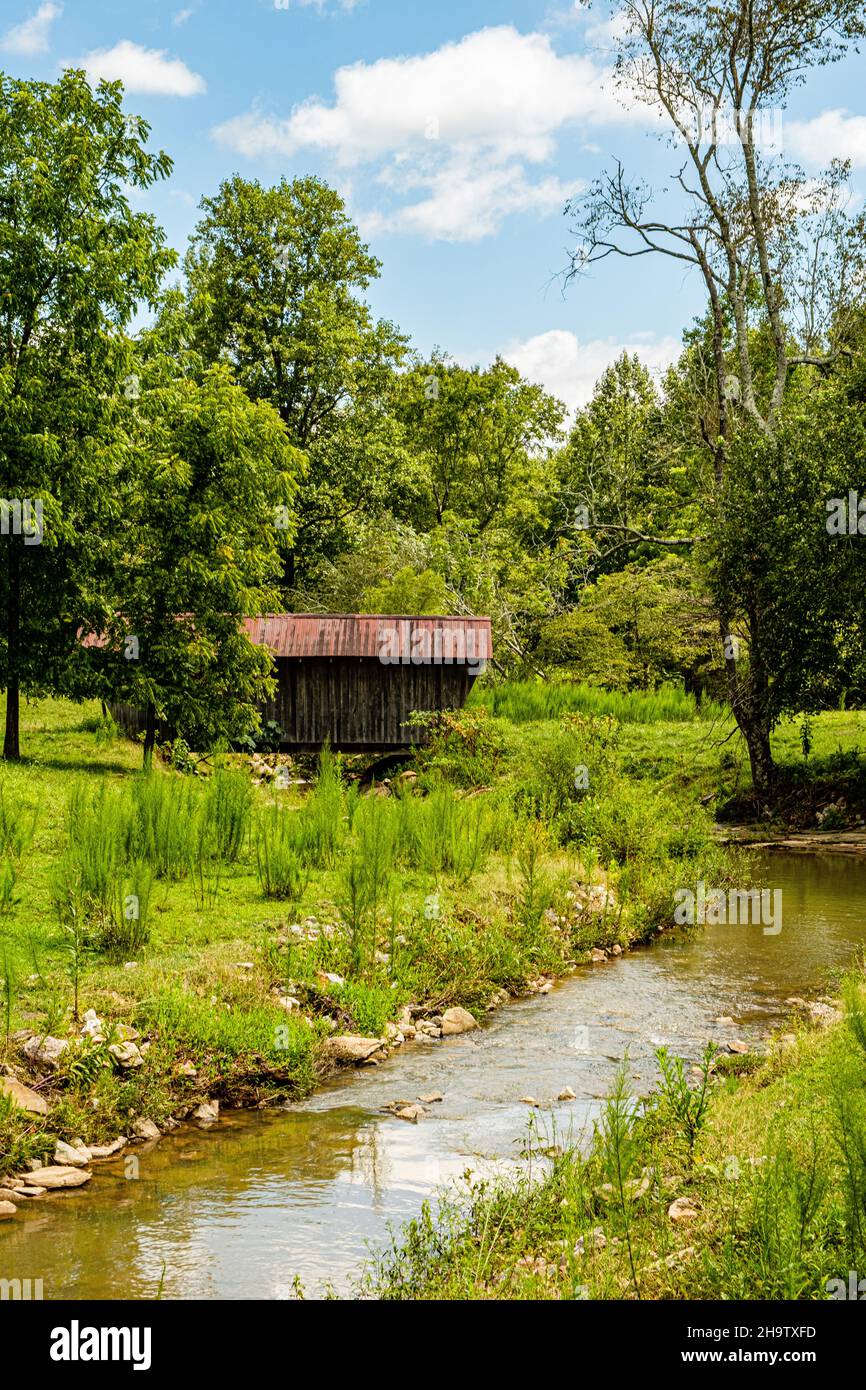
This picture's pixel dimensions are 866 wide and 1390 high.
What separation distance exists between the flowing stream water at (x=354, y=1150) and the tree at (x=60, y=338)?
33.8 feet

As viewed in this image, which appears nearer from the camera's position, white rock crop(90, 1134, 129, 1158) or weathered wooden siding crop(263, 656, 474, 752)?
white rock crop(90, 1134, 129, 1158)

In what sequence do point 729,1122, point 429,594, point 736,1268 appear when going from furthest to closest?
1. point 429,594
2. point 729,1122
3. point 736,1268

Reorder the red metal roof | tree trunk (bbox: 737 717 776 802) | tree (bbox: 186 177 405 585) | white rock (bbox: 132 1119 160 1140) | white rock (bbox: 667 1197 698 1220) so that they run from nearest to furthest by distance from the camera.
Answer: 1. white rock (bbox: 667 1197 698 1220)
2. white rock (bbox: 132 1119 160 1140)
3. tree trunk (bbox: 737 717 776 802)
4. the red metal roof
5. tree (bbox: 186 177 405 585)

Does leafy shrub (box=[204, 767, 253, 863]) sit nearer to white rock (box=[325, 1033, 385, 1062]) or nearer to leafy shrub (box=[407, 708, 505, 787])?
white rock (box=[325, 1033, 385, 1062])

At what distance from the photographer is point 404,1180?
7016 mm

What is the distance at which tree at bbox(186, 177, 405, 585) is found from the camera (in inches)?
1415

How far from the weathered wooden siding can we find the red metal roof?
0.56 meters

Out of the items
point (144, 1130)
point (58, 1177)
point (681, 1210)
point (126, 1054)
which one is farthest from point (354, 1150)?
point (681, 1210)

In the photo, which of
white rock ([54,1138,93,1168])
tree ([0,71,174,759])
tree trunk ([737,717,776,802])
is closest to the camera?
white rock ([54,1138,93,1168])

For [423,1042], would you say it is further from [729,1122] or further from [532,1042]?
[729,1122]

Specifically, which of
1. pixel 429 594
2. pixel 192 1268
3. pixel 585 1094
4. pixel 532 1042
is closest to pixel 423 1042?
pixel 532 1042

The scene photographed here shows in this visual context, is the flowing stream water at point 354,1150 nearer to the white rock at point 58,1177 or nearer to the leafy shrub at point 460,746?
the white rock at point 58,1177

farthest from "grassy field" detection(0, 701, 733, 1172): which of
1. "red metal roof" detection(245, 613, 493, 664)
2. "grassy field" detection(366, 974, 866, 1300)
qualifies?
"red metal roof" detection(245, 613, 493, 664)

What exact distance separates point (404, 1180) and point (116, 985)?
2980 mm
